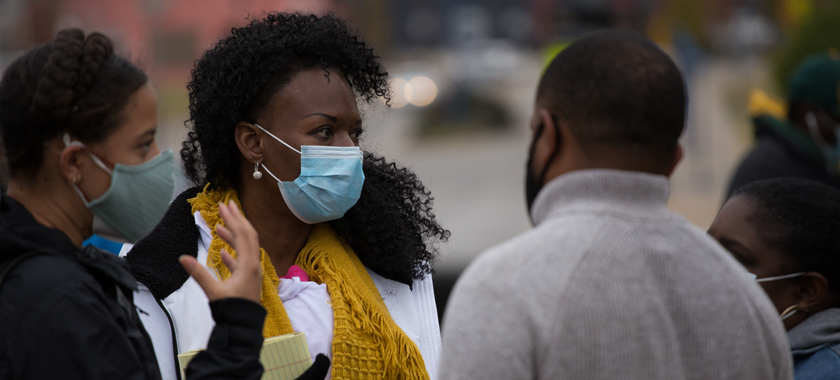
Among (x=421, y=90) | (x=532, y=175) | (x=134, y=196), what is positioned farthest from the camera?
(x=421, y=90)

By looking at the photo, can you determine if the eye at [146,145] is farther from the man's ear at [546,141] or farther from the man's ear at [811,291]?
the man's ear at [811,291]

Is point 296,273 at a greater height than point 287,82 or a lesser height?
lesser

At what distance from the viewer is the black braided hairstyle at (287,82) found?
8.50 ft

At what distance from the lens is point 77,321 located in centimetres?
161

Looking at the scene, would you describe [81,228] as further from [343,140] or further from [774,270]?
[774,270]

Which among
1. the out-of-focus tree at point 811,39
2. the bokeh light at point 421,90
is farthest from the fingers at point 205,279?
the bokeh light at point 421,90

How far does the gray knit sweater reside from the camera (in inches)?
56.0

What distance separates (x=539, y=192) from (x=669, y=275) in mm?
329

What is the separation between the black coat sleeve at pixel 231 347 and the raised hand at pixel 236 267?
27 mm

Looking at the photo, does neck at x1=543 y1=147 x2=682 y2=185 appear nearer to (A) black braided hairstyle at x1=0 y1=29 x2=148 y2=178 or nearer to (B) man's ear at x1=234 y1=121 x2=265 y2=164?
(A) black braided hairstyle at x1=0 y1=29 x2=148 y2=178

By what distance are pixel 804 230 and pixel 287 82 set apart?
172 cm

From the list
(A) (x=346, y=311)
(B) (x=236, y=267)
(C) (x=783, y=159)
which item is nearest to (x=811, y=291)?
(A) (x=346, y=311)

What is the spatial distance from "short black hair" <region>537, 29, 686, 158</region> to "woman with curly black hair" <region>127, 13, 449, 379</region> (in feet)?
3.93

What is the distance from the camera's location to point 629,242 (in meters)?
1.48
